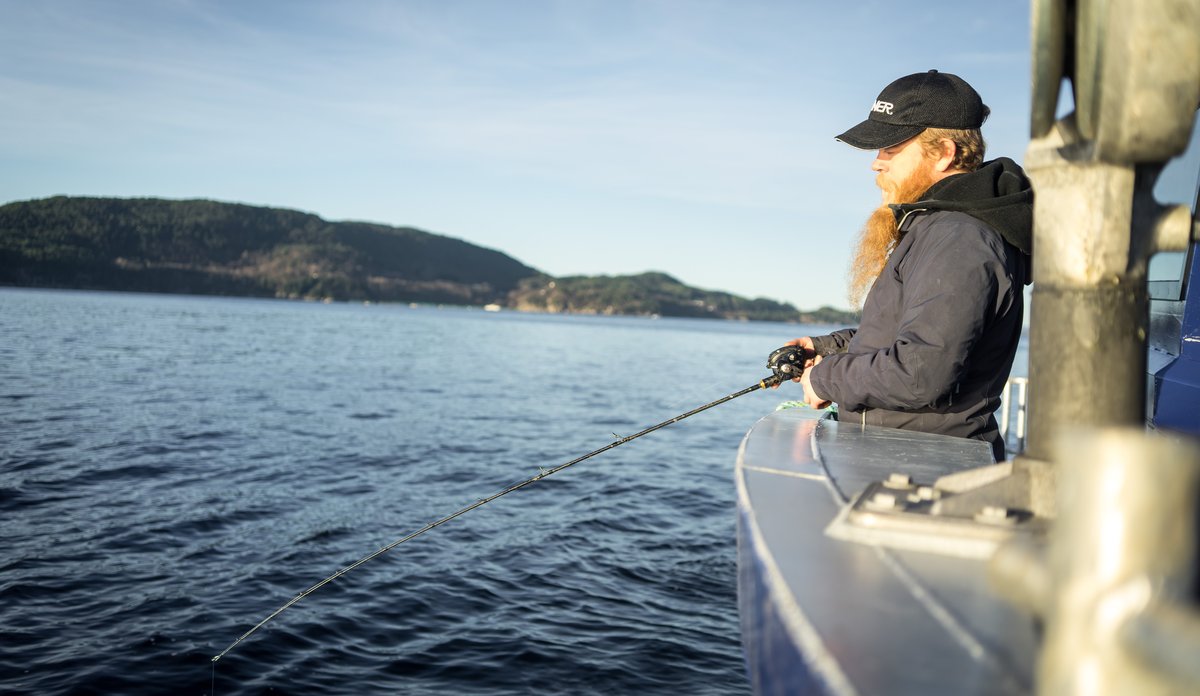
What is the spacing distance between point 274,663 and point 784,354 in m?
5.15

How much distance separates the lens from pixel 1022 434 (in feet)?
26.4

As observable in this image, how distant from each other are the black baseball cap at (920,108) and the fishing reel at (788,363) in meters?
0.99

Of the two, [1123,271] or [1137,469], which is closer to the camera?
[1137,469]

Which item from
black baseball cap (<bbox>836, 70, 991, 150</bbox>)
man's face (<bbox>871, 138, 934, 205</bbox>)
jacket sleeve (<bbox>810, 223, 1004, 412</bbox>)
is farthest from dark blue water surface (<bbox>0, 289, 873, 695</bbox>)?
black baseball cap (<bbox>836, 70, 991, 150</bbox>)

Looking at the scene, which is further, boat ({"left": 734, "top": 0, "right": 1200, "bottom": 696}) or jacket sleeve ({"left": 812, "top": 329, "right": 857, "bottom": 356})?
jacket sleeve ({"left": 812, "top": 329, "right": 857, "bottom": 356})

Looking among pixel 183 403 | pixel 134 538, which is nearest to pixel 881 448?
pixel 134 538

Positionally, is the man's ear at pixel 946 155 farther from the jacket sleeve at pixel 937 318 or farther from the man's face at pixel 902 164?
the jacket sleeve at pixel 937 318

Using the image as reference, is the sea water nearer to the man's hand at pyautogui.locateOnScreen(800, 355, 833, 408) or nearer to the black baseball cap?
the man's hand at pyautogui.locateOnScreen(800, 355, 833, 408)

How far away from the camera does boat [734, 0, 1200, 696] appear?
799 millimetres

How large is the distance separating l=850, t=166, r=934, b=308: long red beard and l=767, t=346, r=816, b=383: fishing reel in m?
0.52

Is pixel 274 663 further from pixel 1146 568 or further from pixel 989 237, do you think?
pixel 1146 568

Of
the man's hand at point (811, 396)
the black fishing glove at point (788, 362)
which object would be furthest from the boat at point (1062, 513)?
the black fishing glove at point (788, 362)

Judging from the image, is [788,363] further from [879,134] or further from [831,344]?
[879,134]

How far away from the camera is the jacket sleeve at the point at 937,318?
300cm
